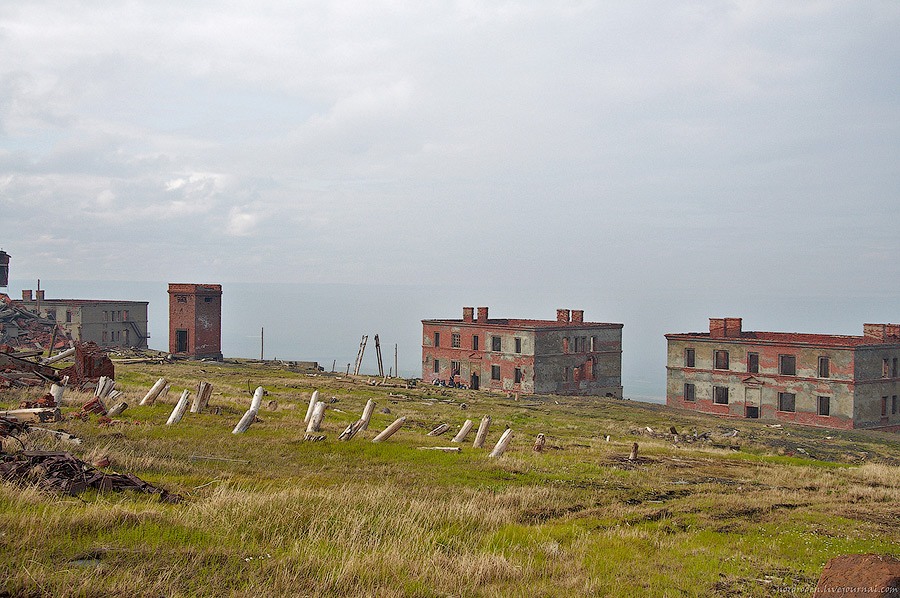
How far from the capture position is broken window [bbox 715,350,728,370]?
58.2m

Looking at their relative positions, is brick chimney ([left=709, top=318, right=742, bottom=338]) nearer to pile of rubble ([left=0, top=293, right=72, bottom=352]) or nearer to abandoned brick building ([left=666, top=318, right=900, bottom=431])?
abandoned brick building ([left=666, top=318, right=900, bottom=431])

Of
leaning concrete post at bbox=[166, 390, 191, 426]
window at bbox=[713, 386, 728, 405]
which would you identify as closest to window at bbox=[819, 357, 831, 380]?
window at bbox=[713, 386, 728, 405]

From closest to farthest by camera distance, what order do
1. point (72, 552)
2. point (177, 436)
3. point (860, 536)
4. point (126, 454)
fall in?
point (72, 552) < point (860, 536) < point (126, 454) < point (177, 436)

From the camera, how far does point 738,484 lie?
18.5 m

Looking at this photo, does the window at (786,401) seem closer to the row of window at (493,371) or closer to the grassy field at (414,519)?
the row of window at (493,371)

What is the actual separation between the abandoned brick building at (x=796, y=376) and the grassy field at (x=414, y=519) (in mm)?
32006

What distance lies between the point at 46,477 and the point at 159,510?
7.83ft

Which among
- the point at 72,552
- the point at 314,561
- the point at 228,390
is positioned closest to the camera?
the point at 72,552

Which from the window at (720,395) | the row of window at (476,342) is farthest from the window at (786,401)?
the row of window at (476,342)

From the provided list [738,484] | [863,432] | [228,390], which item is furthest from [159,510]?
[863,432]

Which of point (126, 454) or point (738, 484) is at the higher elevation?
point (126, 454)

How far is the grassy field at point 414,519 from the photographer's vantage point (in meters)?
7.96

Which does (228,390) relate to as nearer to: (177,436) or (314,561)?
(177,436)

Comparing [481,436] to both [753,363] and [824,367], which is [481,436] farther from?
[753,363]
